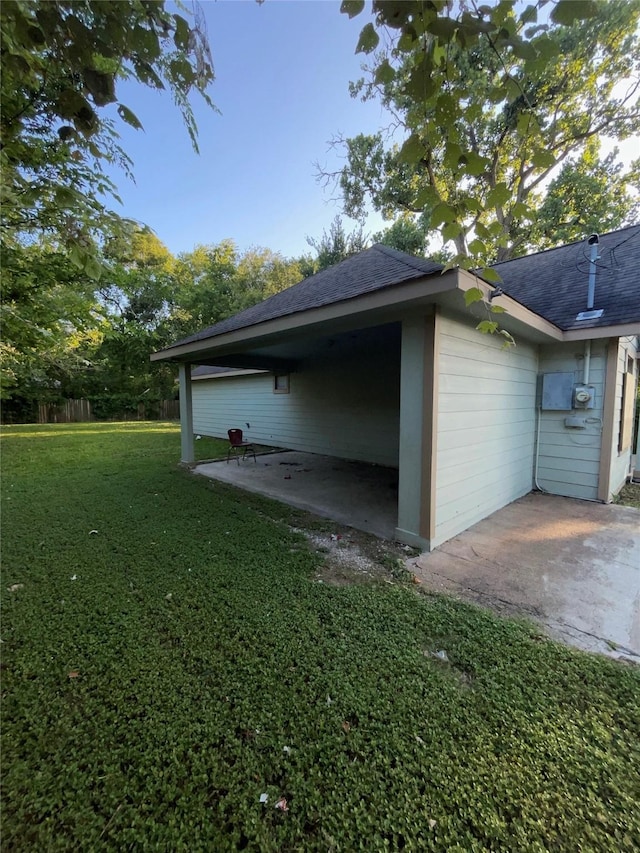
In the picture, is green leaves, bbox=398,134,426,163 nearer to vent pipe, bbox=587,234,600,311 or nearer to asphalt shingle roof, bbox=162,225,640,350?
asphalt shingle roof, bbox=162,225,640,350

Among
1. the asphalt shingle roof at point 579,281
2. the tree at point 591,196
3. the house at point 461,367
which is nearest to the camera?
the house at point 461,367

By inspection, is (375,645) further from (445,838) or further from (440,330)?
(440,330)

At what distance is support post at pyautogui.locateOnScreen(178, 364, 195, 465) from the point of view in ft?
24.1

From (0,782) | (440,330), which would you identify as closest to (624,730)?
(0,782)

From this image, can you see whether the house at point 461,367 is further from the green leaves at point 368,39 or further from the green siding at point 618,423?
the green leaves at point 368,39

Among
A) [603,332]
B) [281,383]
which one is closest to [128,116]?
[603,332]

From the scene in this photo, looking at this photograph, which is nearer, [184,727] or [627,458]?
[184,727]

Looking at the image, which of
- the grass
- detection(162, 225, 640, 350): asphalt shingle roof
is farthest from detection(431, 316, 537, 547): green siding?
the grass

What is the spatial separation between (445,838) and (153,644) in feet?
5.87

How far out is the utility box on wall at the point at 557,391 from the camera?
5473mm

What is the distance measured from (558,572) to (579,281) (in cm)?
551

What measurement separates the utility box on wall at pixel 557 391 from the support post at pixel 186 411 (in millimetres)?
6628

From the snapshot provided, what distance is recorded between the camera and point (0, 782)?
55.2 inches

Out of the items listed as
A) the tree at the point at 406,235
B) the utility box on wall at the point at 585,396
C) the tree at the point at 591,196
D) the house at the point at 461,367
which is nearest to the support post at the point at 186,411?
the house at the point at 461,367
